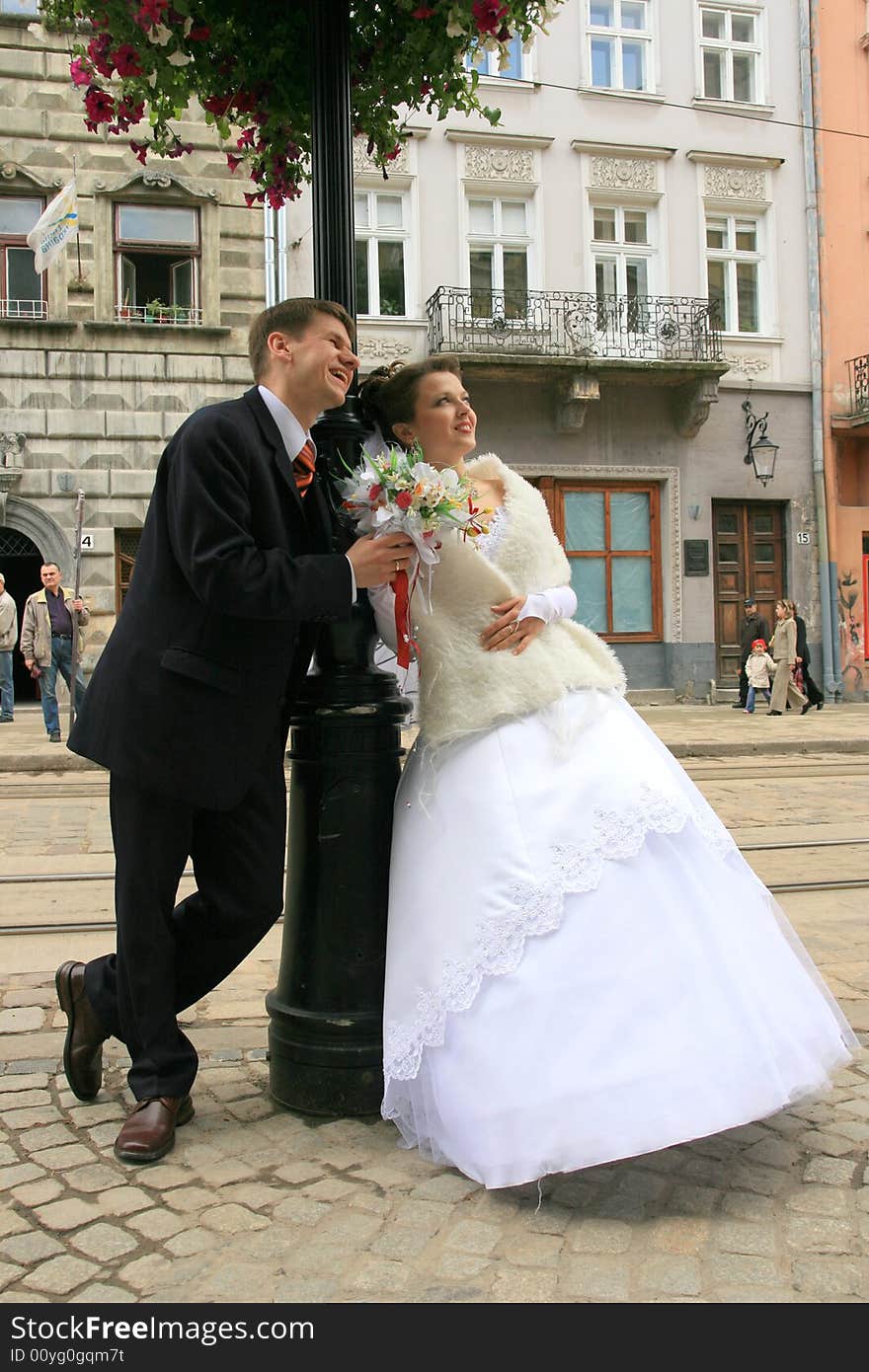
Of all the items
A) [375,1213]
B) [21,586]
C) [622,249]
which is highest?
[622,249]

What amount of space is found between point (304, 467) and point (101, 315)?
48.2 ft

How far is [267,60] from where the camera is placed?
319 centimetres

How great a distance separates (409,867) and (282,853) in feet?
1.19

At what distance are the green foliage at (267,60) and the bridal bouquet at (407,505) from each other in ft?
3.85

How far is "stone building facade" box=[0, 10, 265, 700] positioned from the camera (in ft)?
51.6

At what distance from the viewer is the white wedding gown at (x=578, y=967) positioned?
2336 mm

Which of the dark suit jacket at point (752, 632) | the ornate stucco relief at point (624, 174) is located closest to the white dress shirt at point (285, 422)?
the dark suit jacket at point (752, 632)

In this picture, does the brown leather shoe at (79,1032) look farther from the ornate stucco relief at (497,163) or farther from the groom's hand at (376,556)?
the ornate stucco relief at (497,163)

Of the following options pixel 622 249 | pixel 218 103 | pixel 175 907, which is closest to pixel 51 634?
pixel 218 103

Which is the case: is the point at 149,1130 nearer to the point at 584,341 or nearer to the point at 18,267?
the point at 18,267

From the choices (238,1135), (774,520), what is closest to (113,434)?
(774,520)

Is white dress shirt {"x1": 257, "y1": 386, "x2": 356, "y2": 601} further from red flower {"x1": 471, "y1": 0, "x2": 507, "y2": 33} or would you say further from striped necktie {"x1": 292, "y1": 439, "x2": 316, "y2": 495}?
red flower {"x1": 471, "y1": 0, "x2": 507, "y2": 33}
